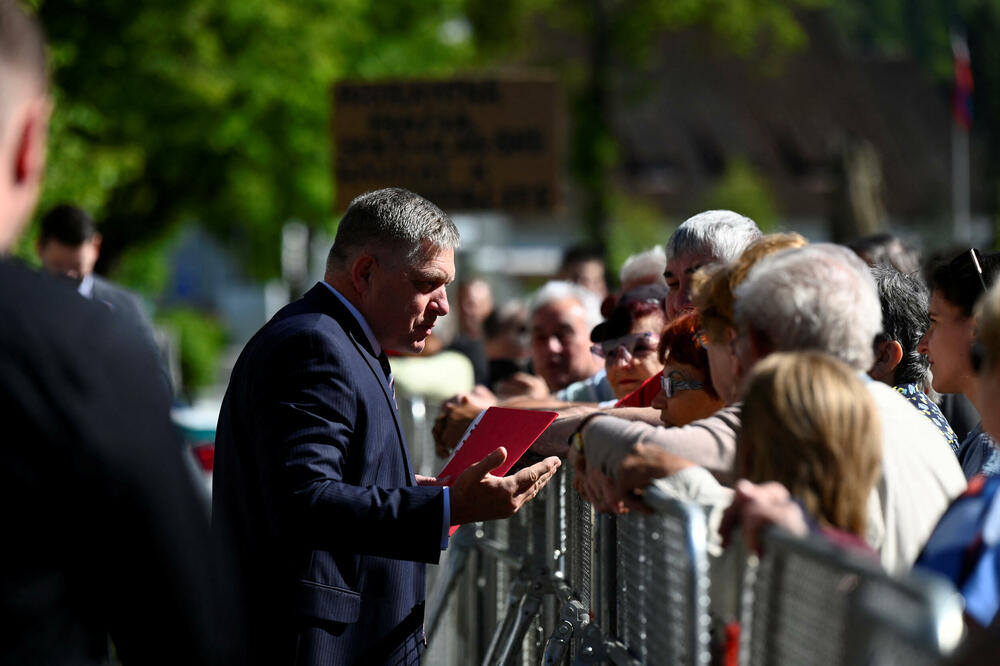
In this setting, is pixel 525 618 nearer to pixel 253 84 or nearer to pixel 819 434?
pixel 819 434

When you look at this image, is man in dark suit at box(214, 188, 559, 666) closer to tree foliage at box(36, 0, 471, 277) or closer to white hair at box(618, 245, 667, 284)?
white hair at box(618, 245, 667, 284)

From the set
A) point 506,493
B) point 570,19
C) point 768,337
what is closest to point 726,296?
point 768,337

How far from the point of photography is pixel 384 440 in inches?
141

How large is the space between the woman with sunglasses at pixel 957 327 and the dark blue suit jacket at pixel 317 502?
163cm

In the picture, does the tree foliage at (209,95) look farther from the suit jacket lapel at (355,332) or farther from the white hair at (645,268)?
the suit jacket lapel at (355,332)

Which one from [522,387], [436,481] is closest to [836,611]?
[436,481]

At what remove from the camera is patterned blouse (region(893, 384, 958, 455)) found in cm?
386

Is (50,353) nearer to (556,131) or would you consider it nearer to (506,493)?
(506,493)

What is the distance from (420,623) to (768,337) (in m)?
1.48

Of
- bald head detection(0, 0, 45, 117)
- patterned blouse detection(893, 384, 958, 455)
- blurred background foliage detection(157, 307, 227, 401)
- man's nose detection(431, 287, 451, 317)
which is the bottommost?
blurred background foliage detection(157, 307, 227, 401)

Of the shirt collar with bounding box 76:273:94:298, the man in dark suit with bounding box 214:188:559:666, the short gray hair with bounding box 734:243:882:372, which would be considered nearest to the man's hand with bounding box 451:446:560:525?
the man in dark suit with bounding box 214:188:559:666

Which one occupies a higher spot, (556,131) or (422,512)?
(556,131)

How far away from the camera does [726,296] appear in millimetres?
3006

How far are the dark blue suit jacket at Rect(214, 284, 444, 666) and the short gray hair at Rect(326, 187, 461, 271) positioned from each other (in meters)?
0.22
